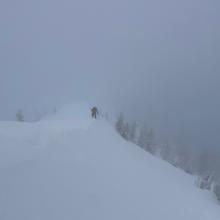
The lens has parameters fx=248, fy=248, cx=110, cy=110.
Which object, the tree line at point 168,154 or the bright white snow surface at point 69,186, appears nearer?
the bright white snow surface at point 69,186

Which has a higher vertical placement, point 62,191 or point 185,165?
point 62,191

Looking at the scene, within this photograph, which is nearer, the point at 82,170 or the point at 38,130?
the point at 82,170

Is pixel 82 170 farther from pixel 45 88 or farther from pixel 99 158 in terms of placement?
pixel 45 88

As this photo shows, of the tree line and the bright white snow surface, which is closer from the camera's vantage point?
the bright white snow surface

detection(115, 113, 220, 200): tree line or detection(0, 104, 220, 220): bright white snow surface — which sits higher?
detection(0, 104, 220, 220): bright white snow surface

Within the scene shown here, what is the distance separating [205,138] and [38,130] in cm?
14122

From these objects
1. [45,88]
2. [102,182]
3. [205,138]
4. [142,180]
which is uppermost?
[102,182]

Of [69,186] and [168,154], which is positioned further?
[168,154]

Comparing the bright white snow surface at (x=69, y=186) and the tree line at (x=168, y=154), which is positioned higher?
the bright white snow surface at (x=69, y=186)

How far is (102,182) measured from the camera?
13367 mm

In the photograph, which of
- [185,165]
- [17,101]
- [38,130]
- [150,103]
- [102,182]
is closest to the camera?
[102,182]

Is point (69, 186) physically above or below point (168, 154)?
above

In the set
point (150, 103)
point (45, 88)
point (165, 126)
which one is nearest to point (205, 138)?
point (165, 126)

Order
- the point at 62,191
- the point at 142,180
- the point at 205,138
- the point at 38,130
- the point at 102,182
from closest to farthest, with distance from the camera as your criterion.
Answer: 1. the point at 62,191
2. the point at 102,182
3. the point at 142,180
4. the point at 38,130
5. the point at 205,138
